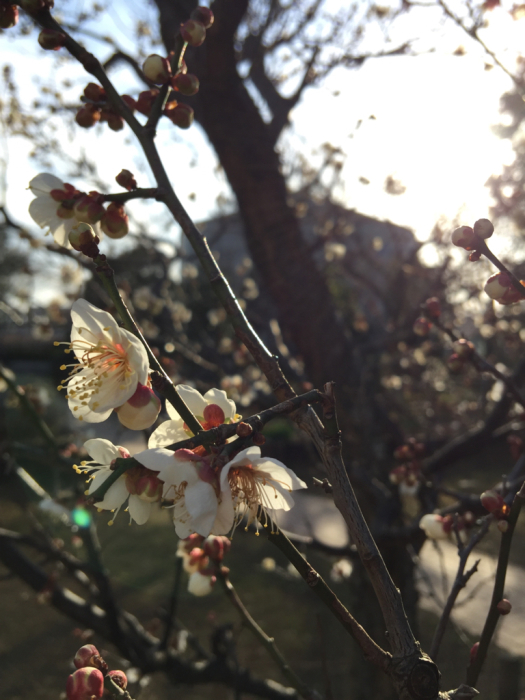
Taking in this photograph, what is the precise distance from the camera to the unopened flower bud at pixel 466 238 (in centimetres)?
91

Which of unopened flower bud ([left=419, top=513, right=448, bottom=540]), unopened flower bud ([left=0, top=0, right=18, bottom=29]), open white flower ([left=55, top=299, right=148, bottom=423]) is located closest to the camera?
open white flower ([left=55, top=299, right=148, bottom=423])

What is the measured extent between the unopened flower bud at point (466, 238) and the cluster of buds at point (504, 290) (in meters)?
0.13

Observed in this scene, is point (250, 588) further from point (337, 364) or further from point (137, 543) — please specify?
point (337, 364)

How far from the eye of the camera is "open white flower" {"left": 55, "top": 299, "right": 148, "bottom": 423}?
0.73 m

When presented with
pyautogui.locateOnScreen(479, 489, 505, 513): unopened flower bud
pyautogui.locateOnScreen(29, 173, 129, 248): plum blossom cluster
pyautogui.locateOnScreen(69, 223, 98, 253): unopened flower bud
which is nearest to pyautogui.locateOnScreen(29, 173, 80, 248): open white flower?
pyautogui.locateOnScreen(29, 173, 129, 248): plum blossom cluster

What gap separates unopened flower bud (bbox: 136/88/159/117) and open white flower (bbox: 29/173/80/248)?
0.24m

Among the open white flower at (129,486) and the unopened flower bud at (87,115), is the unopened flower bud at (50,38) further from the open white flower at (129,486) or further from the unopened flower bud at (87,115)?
the open white flower at (129,486)

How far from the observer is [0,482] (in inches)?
293

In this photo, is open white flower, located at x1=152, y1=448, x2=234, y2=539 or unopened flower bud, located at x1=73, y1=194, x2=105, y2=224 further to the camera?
unopened flower bud, located at x1=73, y1=194, x2=105, y2=224

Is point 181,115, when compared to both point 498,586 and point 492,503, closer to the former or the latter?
point 492,503

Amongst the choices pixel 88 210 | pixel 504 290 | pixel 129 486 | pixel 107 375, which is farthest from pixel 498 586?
pixel 88 210

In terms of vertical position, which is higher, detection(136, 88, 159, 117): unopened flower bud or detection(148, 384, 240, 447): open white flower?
detection(136, 88, 159, 117): unopened flower bud

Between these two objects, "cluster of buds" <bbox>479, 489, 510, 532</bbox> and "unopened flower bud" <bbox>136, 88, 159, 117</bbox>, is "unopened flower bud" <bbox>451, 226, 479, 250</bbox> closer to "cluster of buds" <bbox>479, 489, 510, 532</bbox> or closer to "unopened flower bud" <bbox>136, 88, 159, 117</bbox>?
"cluster of buds" <bbox>479, 489, 510, 532</bbox>

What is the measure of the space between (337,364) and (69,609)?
1.93 m
